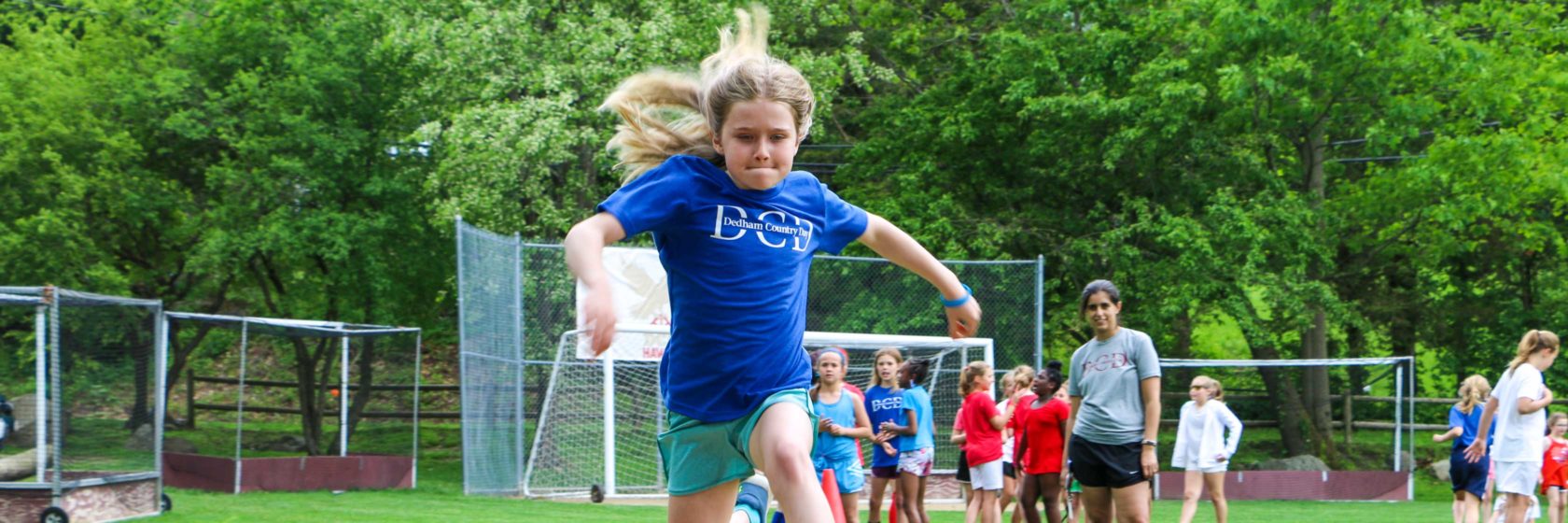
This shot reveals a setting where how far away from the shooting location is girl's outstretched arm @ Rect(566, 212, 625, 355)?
3504mm

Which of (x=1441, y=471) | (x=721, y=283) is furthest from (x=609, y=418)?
(x=1441, y=471)

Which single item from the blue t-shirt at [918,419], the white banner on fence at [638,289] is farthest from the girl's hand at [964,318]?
the white banner on fence at [638,289]

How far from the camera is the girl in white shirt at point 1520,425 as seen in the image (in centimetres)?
948

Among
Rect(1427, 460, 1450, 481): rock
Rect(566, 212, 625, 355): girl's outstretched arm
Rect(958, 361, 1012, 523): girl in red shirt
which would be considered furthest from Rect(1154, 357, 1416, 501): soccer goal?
Rect(566, 212, 625, 355): girl's outstretched arm

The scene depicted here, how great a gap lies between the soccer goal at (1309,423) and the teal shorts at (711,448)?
1672 centimetres

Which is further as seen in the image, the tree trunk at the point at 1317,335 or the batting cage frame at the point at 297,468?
the tree trunk at the point at 1317,335

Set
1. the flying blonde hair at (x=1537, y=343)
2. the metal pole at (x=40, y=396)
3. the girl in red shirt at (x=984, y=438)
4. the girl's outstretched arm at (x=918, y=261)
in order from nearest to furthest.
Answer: the girl's outstretched arm at (x=918, y=261) < the flying blonde hair at (x=1537, y=343) < the metal pole at (x=40, y=396) < the girl in red shirt at (x=984, y=438)

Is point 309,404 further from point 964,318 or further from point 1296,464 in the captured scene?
point 964,318

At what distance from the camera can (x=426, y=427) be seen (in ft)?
87.7

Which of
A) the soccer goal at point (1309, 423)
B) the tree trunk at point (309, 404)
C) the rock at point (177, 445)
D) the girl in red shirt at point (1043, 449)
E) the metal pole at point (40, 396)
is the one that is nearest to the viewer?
A: the girl in red shirt at point (1043, 449)

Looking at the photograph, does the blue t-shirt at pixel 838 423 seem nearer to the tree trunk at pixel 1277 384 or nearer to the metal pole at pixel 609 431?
the metal pole at pixel 609 431

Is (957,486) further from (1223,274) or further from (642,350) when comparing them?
(1223,274)

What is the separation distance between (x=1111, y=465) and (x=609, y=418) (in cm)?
968

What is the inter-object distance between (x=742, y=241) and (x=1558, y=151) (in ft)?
67.9
